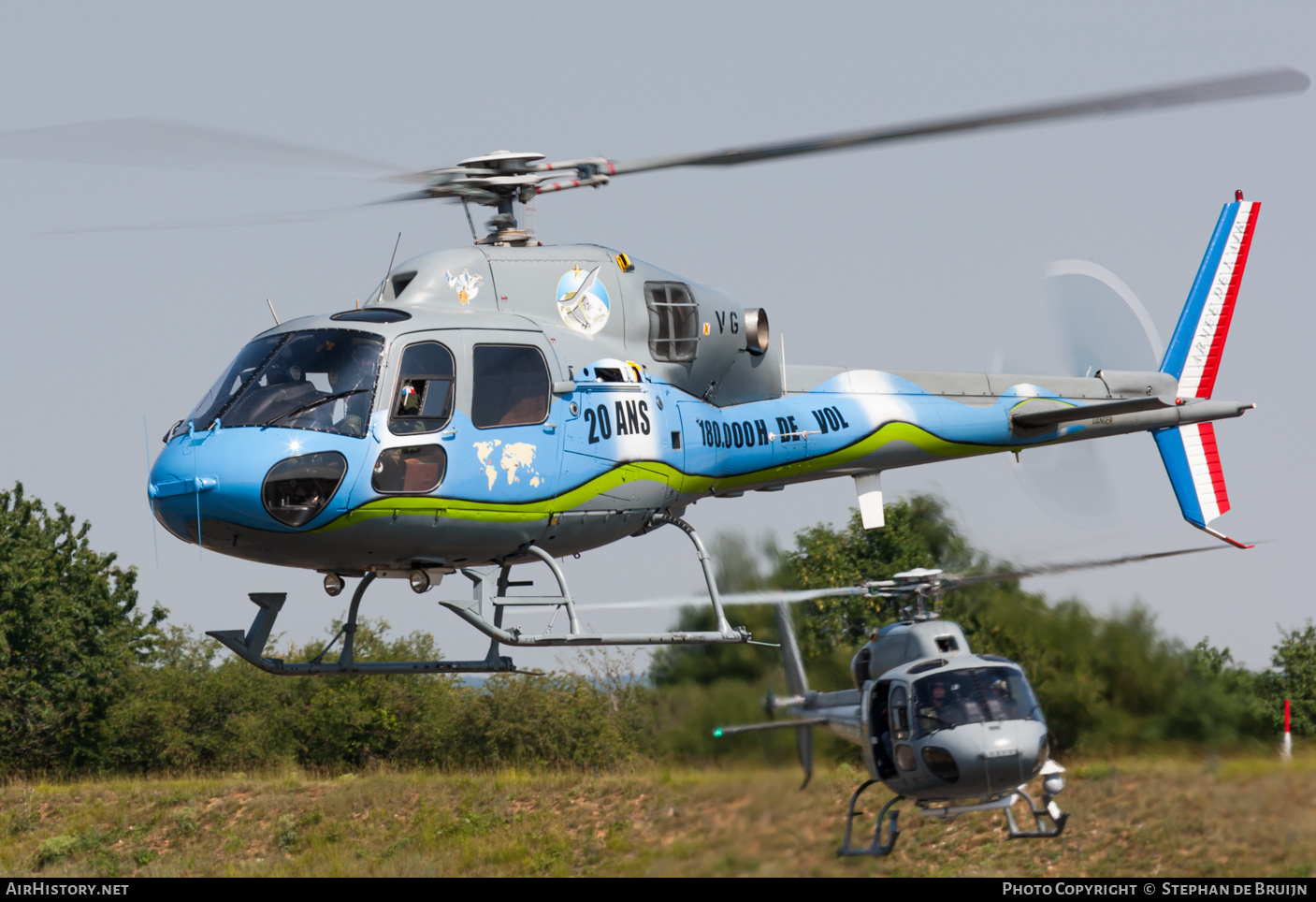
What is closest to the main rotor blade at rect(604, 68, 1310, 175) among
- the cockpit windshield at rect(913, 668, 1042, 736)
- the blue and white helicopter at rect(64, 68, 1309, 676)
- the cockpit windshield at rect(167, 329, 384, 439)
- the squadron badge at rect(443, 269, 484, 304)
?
the blue and white helicopter at rect(64, 68, 1309, 676)

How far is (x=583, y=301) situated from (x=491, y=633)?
10.5ft

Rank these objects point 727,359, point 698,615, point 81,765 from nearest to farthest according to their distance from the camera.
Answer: point 727,359 < point 698,615 < point 81,765

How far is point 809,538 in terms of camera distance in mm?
21578

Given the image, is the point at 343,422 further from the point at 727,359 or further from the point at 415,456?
the point at 727,359

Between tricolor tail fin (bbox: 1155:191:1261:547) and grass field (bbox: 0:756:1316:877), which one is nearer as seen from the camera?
grass field (bbox: 0:756:1316:877)

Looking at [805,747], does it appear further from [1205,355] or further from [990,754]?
[1205,355]

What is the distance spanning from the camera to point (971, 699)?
12.8m

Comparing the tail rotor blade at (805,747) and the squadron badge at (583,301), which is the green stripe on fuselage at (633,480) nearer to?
the squadron badge at (583,301)

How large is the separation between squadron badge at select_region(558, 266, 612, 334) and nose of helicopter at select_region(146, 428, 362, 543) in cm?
261

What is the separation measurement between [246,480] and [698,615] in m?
6.50

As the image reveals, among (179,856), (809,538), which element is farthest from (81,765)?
(809,538)

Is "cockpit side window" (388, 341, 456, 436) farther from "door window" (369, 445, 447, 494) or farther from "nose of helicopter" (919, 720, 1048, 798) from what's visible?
"nose of helicopter" (919, 720, 1048, 798)

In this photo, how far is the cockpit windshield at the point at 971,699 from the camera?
12.8 meters

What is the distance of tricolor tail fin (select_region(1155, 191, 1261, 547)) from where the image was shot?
55.6ft
